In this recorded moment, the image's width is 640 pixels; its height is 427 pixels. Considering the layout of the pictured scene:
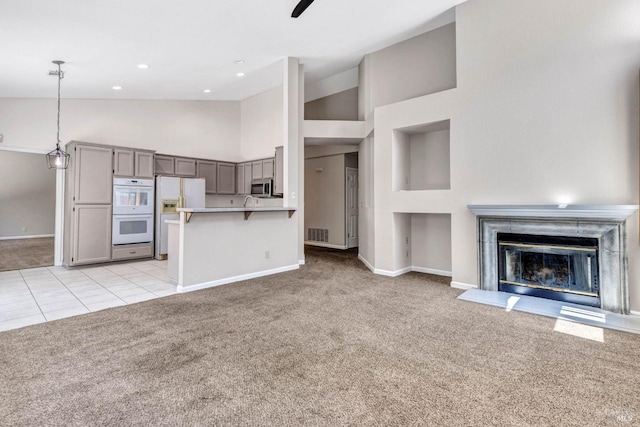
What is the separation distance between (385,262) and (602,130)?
10.0 feet

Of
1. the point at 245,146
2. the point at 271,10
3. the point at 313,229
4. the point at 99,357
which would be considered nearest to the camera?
the point at 99,357

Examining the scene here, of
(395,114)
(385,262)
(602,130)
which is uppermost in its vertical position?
(395,114)

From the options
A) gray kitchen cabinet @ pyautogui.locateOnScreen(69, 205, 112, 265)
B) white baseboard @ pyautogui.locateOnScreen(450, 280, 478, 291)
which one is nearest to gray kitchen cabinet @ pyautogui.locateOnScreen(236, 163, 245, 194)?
gray kitchen cabinet @ pyautogui.locateOnScreen(69, 205, 112, 265)

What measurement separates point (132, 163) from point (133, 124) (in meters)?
1.06

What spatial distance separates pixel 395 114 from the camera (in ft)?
15.6

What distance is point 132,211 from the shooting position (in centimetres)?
594

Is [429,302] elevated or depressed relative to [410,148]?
depressed

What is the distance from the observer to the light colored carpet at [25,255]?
5.67 m

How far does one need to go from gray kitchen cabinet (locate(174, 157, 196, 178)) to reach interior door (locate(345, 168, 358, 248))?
366 centimetres

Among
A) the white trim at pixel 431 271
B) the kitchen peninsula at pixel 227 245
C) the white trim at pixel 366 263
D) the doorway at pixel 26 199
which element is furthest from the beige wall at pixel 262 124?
the doorway at pixel 26 199

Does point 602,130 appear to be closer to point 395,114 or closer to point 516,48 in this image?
point 516,48

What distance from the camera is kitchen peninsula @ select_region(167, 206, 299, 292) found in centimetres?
397

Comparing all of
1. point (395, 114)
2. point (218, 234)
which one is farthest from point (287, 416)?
point (395, 114)

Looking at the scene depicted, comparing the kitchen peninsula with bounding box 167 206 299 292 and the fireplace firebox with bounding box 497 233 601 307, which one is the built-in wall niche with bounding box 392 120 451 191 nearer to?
the fireplace firebox with bounding box 497 233 601 307
